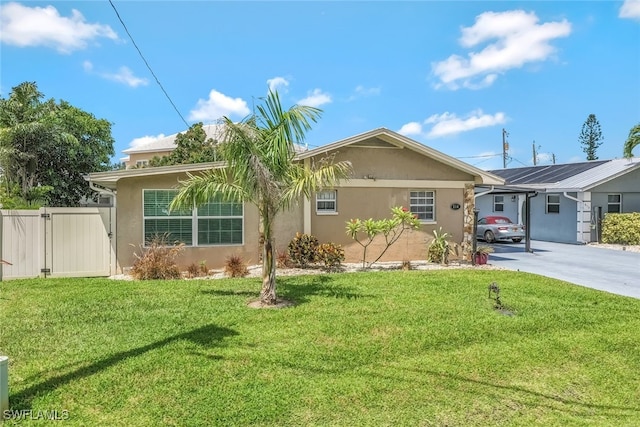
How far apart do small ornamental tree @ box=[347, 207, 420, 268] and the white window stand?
77 cm

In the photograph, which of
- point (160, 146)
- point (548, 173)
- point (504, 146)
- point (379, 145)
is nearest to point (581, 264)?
point (379, 145)

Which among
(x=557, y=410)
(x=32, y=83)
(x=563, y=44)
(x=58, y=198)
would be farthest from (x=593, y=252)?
(x=32, y=83)

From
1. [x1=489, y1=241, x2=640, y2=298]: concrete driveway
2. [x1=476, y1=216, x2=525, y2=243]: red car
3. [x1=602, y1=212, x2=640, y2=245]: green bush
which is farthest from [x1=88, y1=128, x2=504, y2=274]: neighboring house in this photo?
[x1=602, y1=212, x2=640, y2=245]: green bush

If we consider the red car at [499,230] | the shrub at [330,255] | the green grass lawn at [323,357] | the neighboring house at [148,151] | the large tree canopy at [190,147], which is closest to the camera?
the green grass lawn at [323,357]

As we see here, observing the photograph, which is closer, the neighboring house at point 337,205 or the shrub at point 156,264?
the shrub at point 156,264

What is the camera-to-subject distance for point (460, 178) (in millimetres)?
13859

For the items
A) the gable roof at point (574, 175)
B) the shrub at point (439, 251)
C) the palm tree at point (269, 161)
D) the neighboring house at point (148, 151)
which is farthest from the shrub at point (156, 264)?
the neighboring house at point (148, 151)

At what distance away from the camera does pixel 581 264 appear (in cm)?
1340

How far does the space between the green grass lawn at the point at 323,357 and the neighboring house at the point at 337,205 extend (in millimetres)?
3067

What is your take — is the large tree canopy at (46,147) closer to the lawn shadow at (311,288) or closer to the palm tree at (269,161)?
the lawn shadow at (311,288)

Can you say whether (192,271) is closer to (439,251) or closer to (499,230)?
(439,251)

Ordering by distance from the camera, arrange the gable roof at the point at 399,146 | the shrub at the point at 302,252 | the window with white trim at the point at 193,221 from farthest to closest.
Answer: the gable roof at the point at 399,146
the shrub at the point at 302,252
the window with white trim at the point at 193,221

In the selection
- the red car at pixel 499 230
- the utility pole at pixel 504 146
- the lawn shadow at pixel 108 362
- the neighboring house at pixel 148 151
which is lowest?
the lawn shadow at pixel 108 362

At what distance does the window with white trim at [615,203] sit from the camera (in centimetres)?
1983
